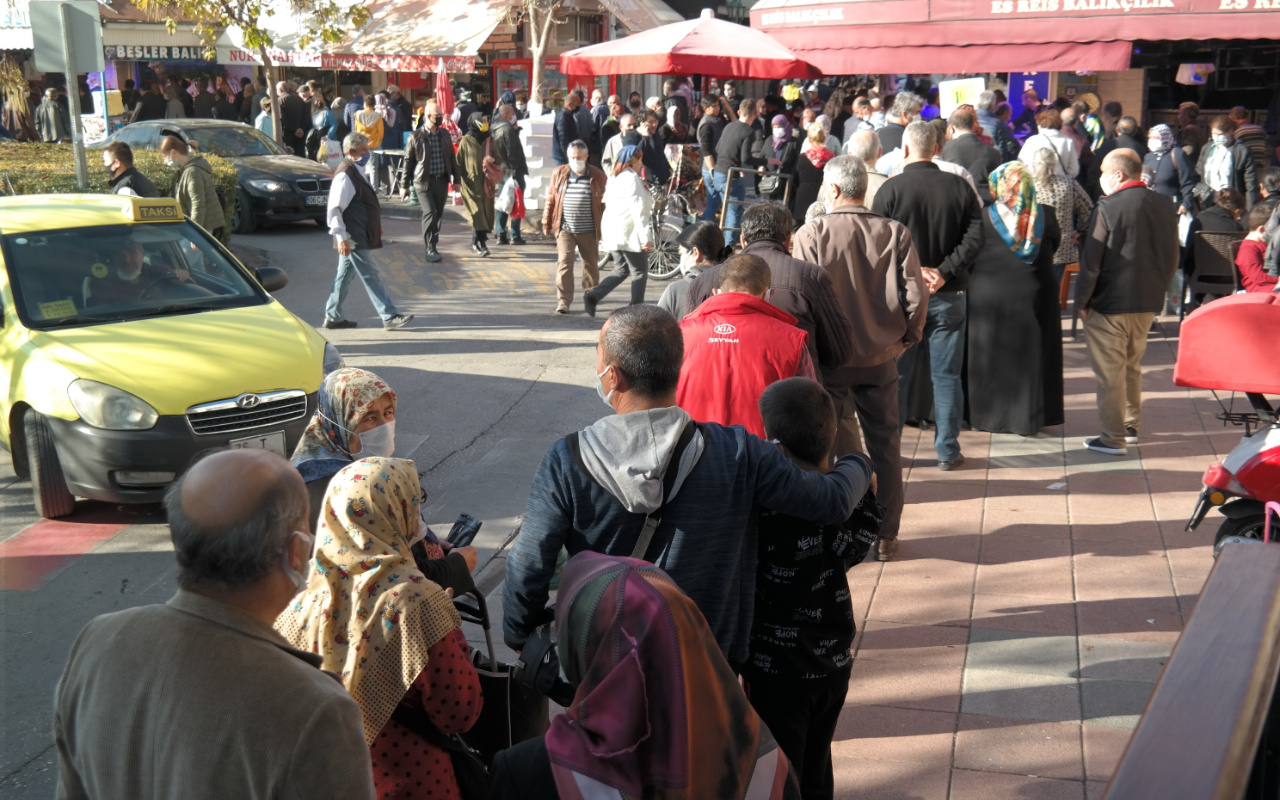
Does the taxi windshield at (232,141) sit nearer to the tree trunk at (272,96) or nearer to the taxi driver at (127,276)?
the tree trunk at (272,96)

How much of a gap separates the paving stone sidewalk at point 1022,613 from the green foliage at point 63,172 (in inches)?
378

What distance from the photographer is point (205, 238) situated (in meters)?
8.36

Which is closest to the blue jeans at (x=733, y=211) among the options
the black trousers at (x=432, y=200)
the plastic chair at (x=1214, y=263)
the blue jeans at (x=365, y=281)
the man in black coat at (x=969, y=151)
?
the black trousers at (x=432, y=200)

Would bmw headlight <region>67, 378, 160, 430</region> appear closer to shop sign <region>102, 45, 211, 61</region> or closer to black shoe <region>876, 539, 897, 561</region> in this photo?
black shoe <region>876, 539, 897, 561</region>

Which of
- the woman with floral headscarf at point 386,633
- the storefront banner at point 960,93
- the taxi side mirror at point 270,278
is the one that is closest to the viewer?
the woman with floral headscarf at point 386,633

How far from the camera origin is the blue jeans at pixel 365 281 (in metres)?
11.8

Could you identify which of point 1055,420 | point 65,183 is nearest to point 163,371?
point 1055,420

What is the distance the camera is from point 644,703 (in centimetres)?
196

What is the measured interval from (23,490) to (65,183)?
23.6 feet

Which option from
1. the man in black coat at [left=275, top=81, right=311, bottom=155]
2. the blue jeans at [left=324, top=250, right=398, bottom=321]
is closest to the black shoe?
the blue jeans at [left=324, top=250, right=398, bottom=321]

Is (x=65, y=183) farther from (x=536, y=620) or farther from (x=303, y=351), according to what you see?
(x=536, y=620)

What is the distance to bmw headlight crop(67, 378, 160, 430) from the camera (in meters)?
6.68

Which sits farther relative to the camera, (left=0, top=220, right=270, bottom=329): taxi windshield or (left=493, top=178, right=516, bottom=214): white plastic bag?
(left=493, top=178, right=516, bottom=214): white plastic bag

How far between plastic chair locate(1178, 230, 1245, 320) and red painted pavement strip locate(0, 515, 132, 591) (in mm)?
9391
